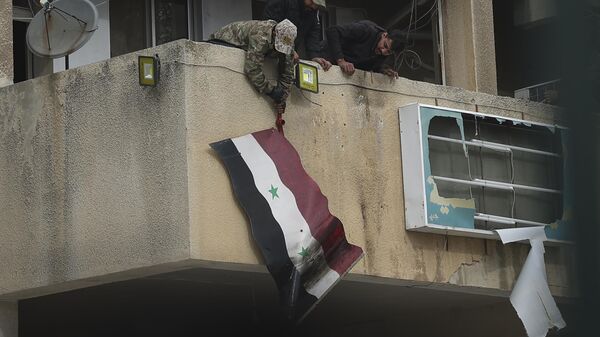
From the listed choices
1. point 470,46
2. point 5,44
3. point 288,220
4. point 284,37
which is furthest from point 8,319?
point 470,46

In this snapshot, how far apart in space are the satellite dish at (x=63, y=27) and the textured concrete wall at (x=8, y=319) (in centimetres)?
233

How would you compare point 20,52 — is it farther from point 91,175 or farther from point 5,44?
point 91,175

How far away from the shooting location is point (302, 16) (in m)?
10.8

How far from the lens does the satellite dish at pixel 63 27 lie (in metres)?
10.1

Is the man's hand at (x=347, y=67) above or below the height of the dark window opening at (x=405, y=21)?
below

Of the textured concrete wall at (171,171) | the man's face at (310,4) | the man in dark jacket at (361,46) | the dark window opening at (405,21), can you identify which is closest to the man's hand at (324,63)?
the textured concrete wall at (171,171)

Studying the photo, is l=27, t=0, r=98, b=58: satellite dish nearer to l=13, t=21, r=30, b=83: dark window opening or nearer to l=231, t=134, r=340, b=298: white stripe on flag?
l=231, t=134, r=340, b=298: white stripe on flag

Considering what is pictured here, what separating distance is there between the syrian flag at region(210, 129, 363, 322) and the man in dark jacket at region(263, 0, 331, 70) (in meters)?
1.32

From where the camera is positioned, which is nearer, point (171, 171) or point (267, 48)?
point (171, 171)

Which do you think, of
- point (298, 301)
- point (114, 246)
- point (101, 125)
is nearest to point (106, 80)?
point (101, 125)

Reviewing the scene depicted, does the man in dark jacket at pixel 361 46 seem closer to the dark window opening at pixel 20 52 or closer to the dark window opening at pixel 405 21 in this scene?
the dark window opening at pixel 405 21

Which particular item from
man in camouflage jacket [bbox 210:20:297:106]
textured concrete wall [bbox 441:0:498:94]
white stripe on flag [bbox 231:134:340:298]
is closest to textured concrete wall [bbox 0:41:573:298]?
man in camouflage jacket [bbox 210:20:297:106]

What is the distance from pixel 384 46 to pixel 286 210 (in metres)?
2.22

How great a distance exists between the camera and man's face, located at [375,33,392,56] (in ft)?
35.7
